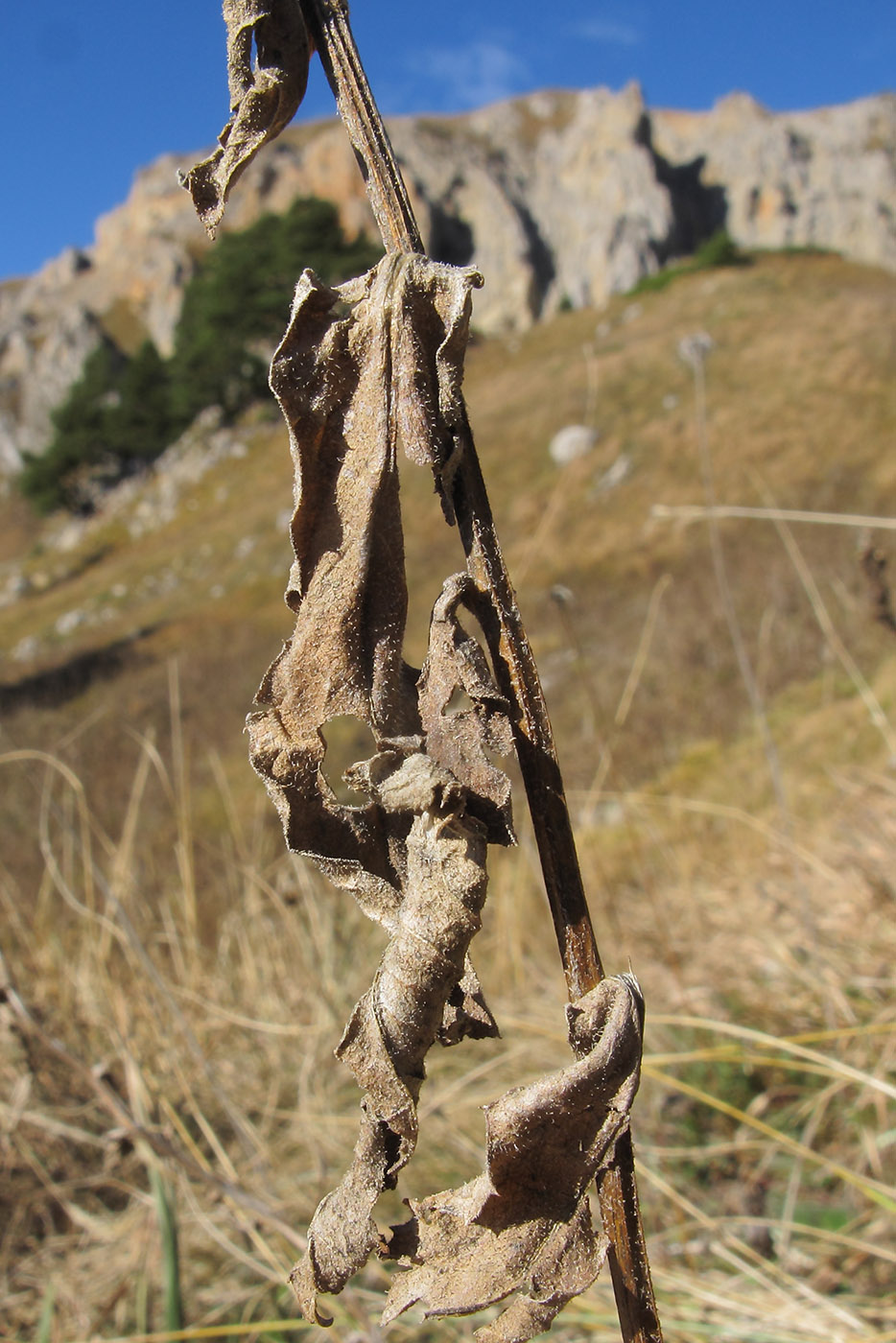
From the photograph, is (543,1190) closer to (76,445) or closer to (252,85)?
(252,85)

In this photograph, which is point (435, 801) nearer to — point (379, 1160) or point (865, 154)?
point (379, 1160)

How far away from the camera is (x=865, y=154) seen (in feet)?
108

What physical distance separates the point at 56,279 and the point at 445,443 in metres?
59.1

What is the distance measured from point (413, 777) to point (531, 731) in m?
0.06

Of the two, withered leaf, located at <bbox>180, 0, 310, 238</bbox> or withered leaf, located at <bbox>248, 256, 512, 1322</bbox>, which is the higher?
withered leaf, located at <bbox>180, 0, 310, 238</bbox>

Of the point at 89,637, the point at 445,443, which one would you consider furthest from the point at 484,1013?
the point at 89,637

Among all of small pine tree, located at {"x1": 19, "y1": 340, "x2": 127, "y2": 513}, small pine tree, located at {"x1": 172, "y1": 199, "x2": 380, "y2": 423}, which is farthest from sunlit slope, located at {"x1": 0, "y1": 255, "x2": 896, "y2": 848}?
small pine tree, located at {"x1": 19, "y1": 340, "x2": 127, "y2": 513}

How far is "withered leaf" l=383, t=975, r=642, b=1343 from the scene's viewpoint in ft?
1.00

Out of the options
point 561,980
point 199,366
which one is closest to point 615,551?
point 561,980

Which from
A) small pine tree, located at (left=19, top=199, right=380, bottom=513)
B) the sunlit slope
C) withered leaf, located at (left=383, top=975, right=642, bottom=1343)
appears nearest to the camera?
withered leaf, located at (left=383, top=975, right=642, bottom=1343)

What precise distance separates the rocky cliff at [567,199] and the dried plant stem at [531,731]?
86.1ft

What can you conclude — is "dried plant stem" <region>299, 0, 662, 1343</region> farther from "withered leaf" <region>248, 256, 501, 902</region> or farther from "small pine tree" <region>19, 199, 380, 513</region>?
"small pine tree" <region>19, 199, 380, 513</region>

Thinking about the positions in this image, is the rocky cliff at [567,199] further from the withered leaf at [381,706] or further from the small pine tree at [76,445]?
the withered leaf at [381,706]

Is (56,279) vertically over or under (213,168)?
over
